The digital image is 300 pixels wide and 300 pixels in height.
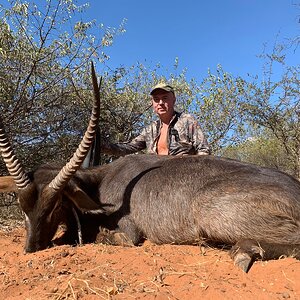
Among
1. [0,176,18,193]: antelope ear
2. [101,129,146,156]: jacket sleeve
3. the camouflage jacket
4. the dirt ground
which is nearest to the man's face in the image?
the camouflage jacket

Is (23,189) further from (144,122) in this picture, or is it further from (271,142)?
(271,142)

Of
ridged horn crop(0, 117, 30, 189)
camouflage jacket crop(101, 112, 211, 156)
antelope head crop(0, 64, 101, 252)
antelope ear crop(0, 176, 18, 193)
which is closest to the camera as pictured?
antelope head crop(0, 64, 101, 252)

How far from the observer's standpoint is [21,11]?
639 centimetres

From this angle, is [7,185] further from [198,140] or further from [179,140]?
[198,140]

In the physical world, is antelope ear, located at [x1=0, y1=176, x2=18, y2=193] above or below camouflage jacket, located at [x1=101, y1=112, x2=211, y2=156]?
below

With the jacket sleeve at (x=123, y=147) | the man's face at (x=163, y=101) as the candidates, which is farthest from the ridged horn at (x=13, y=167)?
the man's face at (x=163, y=101)

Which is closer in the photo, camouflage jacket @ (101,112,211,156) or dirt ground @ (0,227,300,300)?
dirt ground @ (0,227,300,300)

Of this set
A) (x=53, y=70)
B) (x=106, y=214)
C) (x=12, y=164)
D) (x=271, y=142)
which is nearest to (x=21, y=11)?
(x=53, y=70)

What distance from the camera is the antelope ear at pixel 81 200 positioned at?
4.07 m

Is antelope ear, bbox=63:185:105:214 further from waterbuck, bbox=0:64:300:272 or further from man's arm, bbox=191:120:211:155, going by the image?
man's arm, bbox=191:120:211:155

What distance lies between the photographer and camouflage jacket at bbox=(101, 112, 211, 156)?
6.07 metres

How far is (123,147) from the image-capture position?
6.46 metres

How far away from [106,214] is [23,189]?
2.93 feet

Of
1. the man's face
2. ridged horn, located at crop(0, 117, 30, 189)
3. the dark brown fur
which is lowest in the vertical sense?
the dark brown fur
